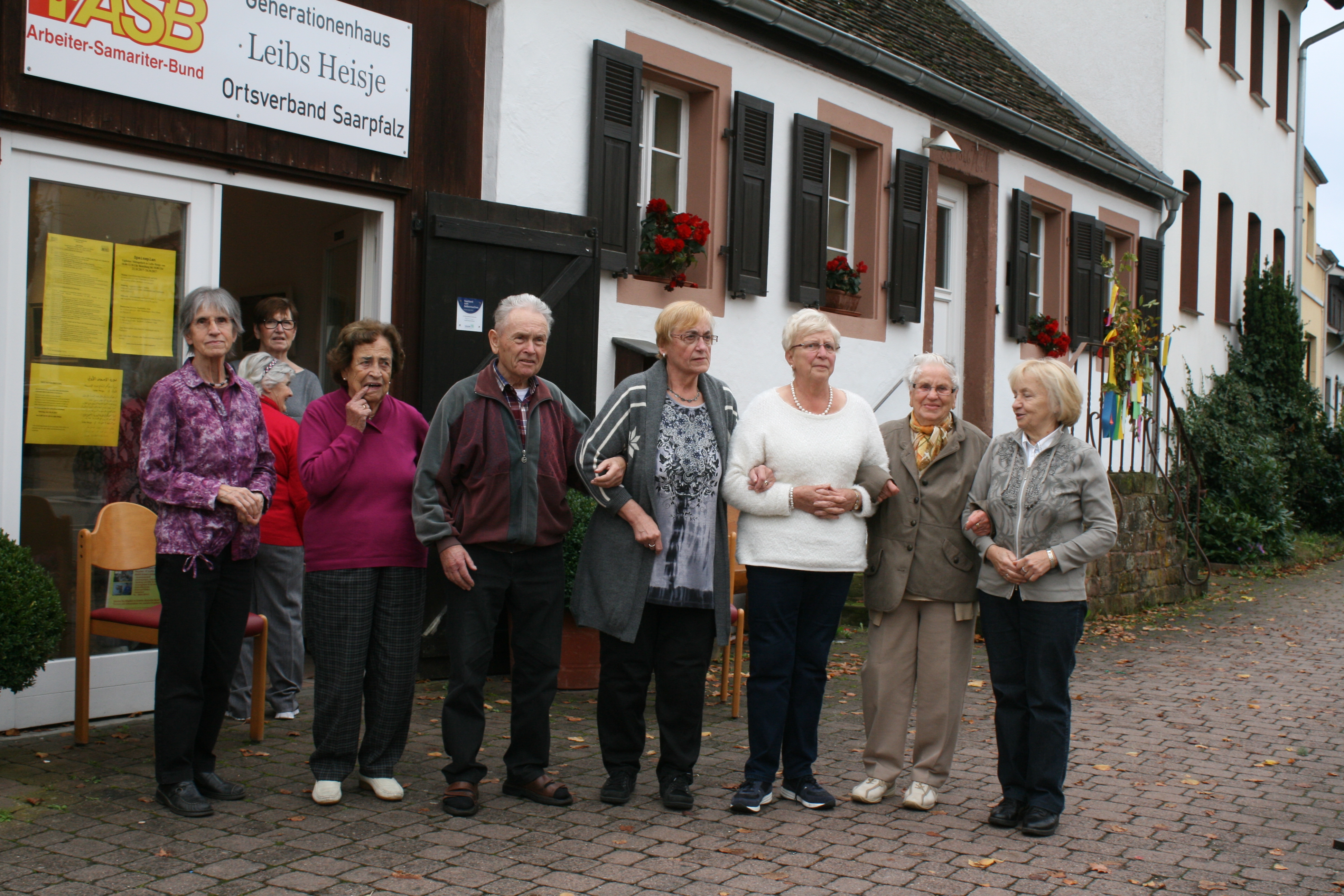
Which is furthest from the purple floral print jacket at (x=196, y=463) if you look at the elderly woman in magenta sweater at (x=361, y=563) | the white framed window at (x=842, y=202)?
the white framed window at (x=842, y=202)

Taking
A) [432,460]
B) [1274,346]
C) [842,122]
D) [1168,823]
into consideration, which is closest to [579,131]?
[842,122]

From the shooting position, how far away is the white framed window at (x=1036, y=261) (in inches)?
532

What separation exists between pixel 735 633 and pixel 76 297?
3.46 metres

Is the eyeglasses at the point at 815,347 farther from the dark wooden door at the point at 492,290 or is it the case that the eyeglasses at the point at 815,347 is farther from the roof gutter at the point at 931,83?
the roof gutter at the point at 931,83

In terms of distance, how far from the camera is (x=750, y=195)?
9117 mm

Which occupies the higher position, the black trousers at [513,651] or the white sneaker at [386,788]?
the black trousers at [513,651]

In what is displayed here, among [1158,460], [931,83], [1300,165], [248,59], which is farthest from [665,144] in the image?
[1300,165]

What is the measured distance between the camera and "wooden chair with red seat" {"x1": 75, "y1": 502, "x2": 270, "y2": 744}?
5.13m

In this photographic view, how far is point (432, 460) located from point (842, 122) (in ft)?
22.1

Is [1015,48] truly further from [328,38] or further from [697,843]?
[697,843]

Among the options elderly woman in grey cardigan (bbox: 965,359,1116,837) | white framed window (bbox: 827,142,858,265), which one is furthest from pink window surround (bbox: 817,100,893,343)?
elderly woman in grey cardigan (bbox: 965,359,1116,837)

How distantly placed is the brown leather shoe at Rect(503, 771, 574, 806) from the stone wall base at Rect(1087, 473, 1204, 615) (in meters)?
6.58

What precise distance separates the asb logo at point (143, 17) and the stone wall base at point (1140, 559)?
756 centimetres

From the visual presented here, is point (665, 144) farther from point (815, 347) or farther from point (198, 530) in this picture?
point (198, 530)
